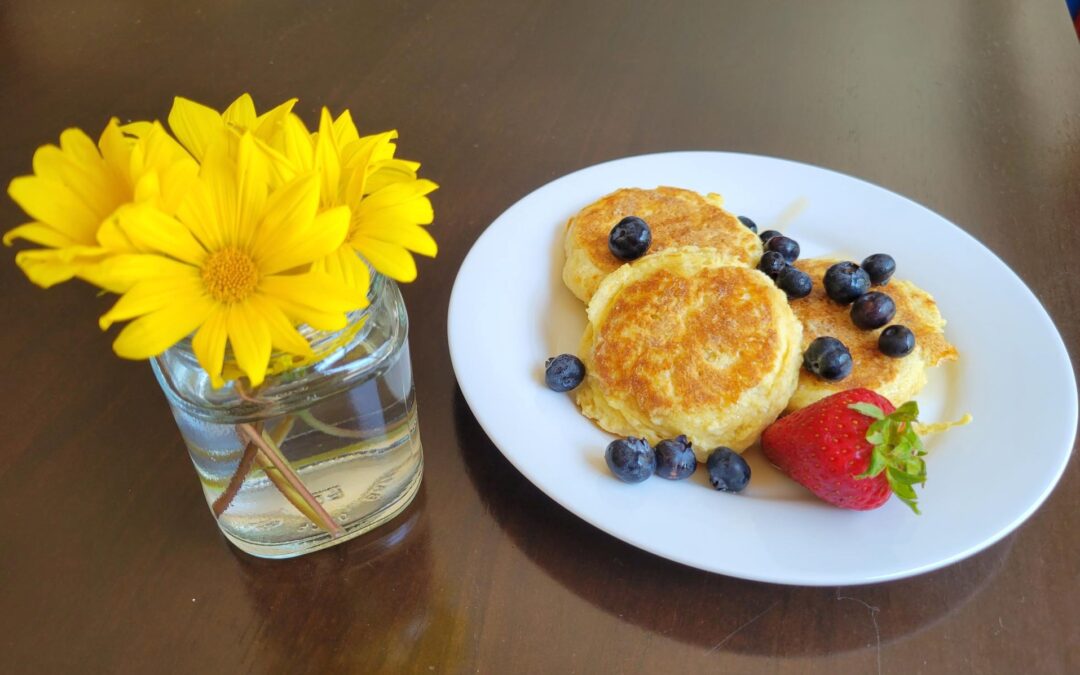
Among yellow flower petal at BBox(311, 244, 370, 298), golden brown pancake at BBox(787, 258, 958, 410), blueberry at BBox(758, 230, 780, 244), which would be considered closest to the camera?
yellow flower petal at BBox(311, 244, 370, 298)

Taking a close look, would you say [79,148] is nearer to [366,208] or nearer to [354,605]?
[366,208]

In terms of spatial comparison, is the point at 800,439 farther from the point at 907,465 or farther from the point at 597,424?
the point at 597,424

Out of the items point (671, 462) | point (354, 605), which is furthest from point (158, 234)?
point (671, 462)

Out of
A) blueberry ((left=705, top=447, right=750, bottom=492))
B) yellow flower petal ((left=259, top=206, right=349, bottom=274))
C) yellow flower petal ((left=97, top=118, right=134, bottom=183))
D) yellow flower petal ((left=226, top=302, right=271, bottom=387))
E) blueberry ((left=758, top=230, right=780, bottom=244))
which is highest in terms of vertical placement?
yellow flower petal ((left=97, top=118, right=134, bottom=183))

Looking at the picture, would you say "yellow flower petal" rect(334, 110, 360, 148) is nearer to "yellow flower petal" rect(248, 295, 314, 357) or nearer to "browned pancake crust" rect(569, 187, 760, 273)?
"yellow flower petal" rect(248, 295, 314, 357)

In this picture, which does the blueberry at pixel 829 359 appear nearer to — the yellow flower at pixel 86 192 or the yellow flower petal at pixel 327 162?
the yellow flower petal at pixel 327 162

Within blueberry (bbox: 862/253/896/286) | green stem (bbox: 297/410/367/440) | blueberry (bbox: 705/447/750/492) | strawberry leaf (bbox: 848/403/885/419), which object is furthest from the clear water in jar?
blueberry (bbox: 862/253/896/286)
